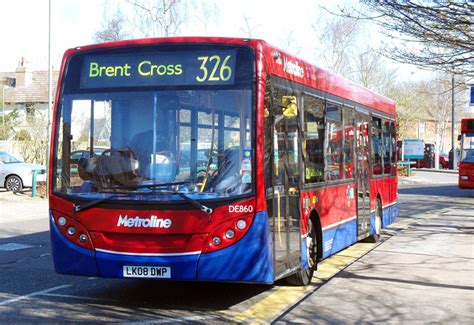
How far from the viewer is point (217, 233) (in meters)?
6.88

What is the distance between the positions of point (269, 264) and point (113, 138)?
A: 219cm

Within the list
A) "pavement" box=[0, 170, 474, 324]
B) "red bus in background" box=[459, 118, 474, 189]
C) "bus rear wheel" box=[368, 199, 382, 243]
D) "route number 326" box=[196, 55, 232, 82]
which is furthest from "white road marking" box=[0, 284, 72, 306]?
"red bus in background" box=[459, 118, 474, 189]

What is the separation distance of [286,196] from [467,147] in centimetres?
2211

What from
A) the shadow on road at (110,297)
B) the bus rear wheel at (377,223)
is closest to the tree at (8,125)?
the bus rear wheel at (377,223)

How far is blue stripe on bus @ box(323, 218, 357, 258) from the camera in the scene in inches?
378

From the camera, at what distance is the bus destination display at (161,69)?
7.19 metres

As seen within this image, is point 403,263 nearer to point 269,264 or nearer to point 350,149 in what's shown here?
point 350,149

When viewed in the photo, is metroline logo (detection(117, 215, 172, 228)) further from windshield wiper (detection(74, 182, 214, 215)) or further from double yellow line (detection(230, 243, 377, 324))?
double yellow line (detection(230, 243, 377, 324))

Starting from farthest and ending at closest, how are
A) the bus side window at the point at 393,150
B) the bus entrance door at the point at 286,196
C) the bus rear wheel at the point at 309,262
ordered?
the bus side window at the point at 393,150, the bus rear wheel at the point at 309,262, the bus entrance door at the point at 286,196

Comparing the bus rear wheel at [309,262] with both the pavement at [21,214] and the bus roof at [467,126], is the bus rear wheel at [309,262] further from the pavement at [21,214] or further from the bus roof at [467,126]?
the bus roof at [467,126]

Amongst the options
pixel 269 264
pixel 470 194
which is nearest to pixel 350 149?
pixel 269 264

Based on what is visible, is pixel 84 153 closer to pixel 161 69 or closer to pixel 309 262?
pixel 161 69

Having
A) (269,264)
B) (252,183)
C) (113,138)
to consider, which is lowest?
(269,264)

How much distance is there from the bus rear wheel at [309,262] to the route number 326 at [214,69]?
2.58m
